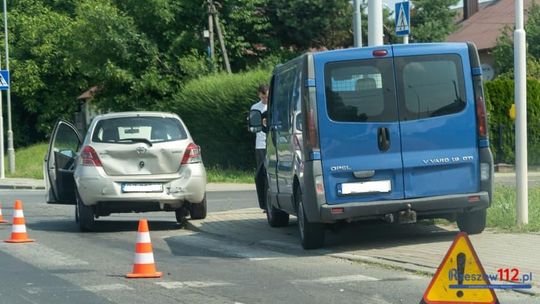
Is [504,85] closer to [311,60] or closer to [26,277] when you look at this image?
[311,60]

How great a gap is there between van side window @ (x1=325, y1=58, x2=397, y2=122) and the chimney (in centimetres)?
4503

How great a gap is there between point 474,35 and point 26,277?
42.2 m

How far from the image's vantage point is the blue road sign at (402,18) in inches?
631

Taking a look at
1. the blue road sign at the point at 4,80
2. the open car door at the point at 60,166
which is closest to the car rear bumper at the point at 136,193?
the open car door at the point at 60,166

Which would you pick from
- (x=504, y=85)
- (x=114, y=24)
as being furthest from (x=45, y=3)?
(x=504, y=85)

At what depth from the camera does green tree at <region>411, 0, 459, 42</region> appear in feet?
125

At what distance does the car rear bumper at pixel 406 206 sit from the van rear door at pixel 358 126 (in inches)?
3.5

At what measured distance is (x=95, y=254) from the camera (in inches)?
450

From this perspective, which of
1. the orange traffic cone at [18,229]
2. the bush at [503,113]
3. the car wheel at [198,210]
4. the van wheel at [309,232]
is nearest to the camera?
the van wheel at [309,232]

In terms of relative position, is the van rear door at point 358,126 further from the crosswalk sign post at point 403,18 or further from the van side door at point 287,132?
the crosswalk sign post at point 403,18

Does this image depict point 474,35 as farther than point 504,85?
Yes

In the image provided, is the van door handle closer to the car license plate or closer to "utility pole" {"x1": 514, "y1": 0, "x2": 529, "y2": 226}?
"utility pole" {"x1": 514, "y1": 0, "x2": 529, "y2": 226}

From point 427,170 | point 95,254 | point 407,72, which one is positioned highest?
point 407,72

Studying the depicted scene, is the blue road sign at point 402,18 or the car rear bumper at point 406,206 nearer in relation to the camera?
the car rear bumper at point 406,206
